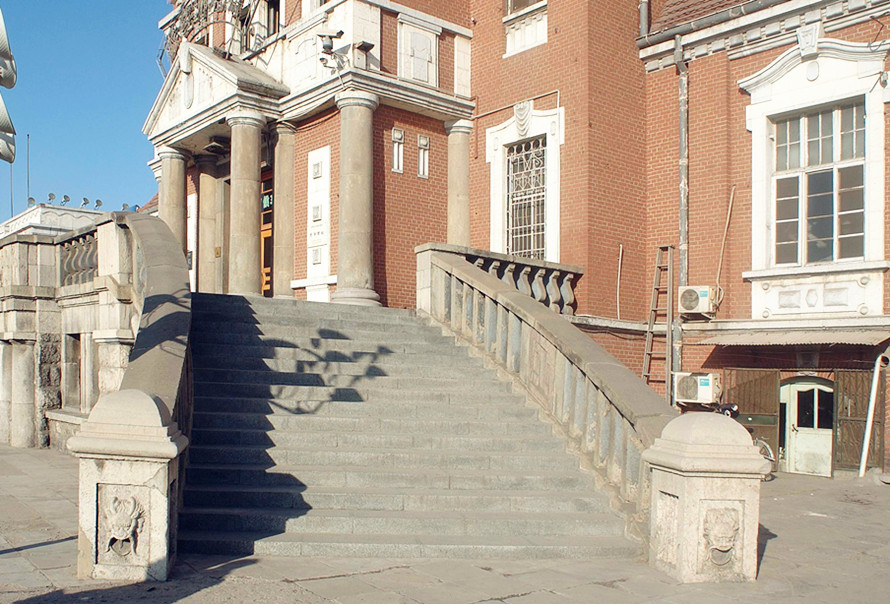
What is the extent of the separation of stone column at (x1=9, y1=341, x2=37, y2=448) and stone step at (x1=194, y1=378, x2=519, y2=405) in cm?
604

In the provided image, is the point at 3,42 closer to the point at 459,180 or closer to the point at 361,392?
the point at 361,392

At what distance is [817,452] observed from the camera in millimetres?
12211

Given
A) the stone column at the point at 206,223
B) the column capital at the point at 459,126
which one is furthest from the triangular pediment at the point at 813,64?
the stone column at the point at 206,223

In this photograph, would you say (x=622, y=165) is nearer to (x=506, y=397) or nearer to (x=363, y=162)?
(x=363, y=162)

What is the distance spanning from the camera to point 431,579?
18.6 ft

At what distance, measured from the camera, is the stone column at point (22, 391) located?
12953 millimetres

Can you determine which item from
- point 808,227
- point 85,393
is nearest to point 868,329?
point 808,227

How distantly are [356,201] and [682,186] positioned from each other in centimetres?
521

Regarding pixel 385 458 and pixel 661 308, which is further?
pixel 661 308

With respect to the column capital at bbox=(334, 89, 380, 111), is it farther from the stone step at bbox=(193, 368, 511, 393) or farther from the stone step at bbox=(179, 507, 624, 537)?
the stone step at bbox=(179, 507, 624, 537)

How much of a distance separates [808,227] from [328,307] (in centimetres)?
707

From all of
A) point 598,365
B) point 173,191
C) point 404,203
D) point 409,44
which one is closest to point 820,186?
point 404,203

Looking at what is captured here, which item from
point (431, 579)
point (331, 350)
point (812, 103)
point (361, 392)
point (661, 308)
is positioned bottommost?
point (431, 579)

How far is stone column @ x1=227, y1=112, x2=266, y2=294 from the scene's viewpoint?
15172 millimetres
